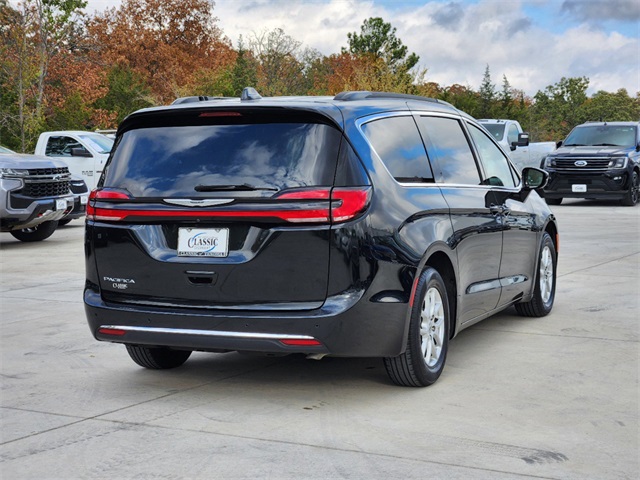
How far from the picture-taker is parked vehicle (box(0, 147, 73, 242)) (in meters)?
14.7

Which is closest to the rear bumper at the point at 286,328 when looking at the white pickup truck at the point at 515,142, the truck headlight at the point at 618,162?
the truck headlight at the point at 618,162

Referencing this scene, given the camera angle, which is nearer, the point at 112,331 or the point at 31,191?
the point at 112,331

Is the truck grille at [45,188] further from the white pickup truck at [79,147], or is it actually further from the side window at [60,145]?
the side window at [60,145]

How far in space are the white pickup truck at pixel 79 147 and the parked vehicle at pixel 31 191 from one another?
482cm

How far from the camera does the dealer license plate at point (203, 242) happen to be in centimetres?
545

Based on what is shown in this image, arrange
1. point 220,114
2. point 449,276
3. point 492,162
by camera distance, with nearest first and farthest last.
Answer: point 220,114 → point 449,276 → point 492,162

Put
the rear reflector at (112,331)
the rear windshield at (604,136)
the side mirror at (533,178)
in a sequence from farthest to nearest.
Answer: the rear windshield at (604,136)
the side mirror at (533,178)
the rear reflector at (112,331)

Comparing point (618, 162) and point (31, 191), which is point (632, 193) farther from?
point (31, 191)

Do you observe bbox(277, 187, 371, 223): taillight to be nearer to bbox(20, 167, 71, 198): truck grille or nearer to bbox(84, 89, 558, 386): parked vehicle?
bbox(84, 89, 558, 386): parked vehicle

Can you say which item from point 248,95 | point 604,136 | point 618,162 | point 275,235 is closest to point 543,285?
point 248,95

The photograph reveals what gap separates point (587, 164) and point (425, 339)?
59.9ft

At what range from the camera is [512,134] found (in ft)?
91.2

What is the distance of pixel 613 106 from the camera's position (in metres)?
79.4

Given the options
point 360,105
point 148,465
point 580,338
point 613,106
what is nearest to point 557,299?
point 580,338
